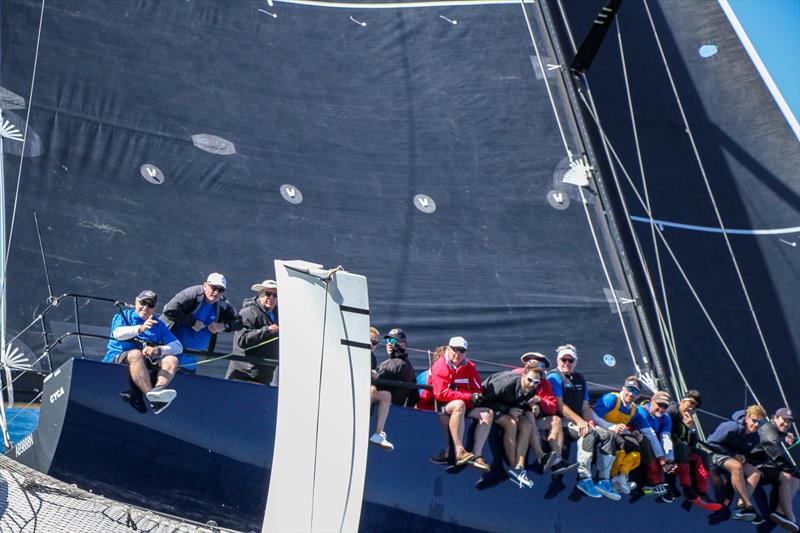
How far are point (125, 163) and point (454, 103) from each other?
2.61m

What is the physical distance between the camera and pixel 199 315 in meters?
6.95

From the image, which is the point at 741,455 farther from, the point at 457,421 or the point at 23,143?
the point at 23,143

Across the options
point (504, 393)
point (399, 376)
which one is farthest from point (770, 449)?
point (399, 376)

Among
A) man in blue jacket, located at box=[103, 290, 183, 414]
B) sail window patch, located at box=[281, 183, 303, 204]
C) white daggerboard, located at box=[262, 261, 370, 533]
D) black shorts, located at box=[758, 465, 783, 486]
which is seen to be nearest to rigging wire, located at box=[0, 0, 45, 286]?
man in blue jacket, located at box=[103, 290, 183, 414]

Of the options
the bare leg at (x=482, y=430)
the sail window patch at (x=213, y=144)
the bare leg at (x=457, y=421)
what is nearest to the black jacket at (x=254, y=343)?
the bare leg at (x=457, y=421)

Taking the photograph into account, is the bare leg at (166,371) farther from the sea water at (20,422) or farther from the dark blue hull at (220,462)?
the sea water at (20,422)

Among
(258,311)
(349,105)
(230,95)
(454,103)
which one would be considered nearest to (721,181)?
(454,103)

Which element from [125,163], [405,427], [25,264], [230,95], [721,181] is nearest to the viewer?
[405,427]

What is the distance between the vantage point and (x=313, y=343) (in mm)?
5645

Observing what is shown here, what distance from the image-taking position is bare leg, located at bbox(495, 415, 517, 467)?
284 inches

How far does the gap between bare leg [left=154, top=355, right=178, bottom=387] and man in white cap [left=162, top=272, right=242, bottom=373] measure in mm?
348

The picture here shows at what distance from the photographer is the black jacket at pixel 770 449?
834 cm

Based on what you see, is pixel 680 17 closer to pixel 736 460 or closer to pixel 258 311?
pixel 736 460

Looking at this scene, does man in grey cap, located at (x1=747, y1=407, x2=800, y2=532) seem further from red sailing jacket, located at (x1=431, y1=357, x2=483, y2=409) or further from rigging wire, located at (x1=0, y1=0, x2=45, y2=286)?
rigging wire, located at (x1=0, y1=0, x2=45, y2=286)
